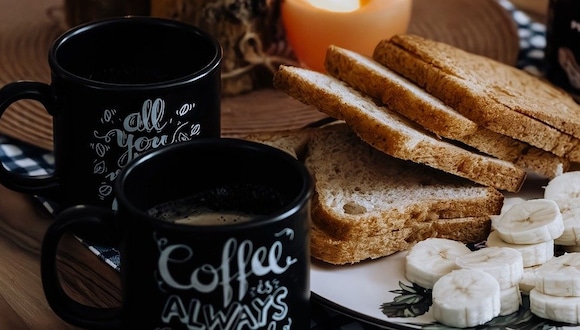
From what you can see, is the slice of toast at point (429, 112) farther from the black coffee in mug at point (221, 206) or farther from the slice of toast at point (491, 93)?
the black coffee in mug at point (221, 206)

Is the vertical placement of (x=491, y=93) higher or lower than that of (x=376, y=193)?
higher

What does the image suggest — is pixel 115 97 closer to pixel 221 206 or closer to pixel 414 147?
pixel 221 206

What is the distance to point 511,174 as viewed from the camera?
145 centimetres

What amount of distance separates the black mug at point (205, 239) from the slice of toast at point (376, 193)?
227 millimetres

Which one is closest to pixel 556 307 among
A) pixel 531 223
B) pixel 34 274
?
→ pixel 531 223

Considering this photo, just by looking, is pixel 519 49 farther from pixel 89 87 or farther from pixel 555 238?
pixel 89 87

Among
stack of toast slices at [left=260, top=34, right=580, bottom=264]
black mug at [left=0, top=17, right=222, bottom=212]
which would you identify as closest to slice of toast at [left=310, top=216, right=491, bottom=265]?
stack of toast slices at [left=260, top=34, right=580, bottom=264]

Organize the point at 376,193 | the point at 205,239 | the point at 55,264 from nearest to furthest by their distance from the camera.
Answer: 1. the point at 205,239
2. the point at 55,264
3. the point at 376,193

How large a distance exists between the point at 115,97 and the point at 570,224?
63 centimetres

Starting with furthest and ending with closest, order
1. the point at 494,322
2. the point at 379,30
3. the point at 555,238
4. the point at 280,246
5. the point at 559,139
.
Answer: the point at 379,30, the point at 559,139, the point at 555,238, the point at 494,322, the point at 280,246

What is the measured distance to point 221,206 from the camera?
1.16 m

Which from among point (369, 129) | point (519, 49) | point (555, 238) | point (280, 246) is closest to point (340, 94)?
point (369, 129)

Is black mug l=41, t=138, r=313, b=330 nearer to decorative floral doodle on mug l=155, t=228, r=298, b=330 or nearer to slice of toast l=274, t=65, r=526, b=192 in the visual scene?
decorative floral doodle on mug l=155, t=228, r=298, b=330

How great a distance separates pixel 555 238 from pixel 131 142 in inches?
22.5
